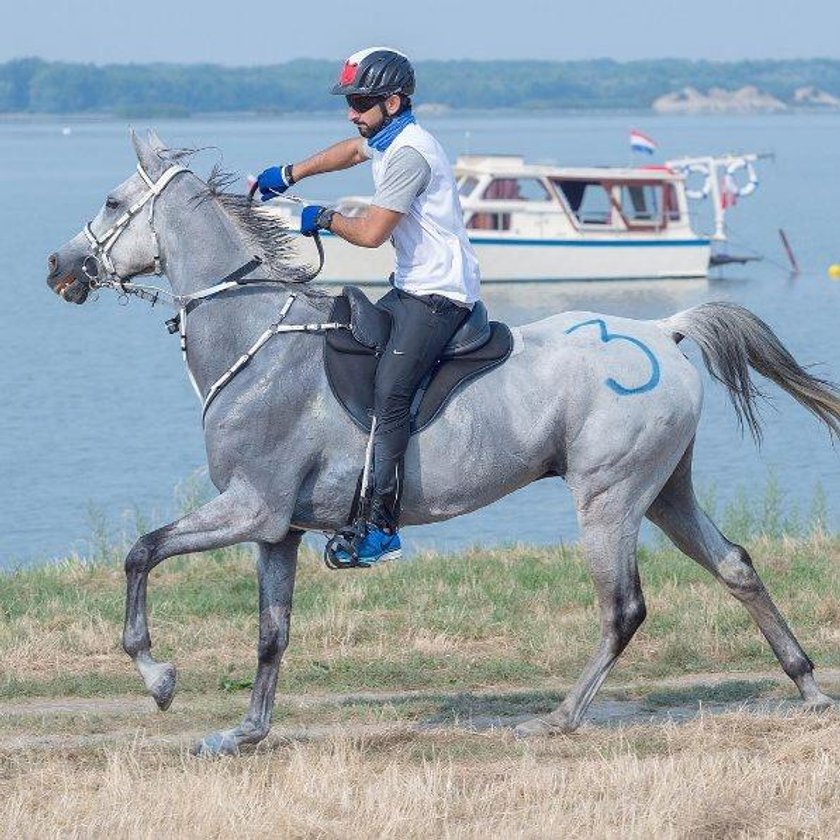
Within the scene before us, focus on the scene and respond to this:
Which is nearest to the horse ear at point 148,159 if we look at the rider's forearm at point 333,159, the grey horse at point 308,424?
the grey horse at point 308,424

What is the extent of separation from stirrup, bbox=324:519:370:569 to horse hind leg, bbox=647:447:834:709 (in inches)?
61.3

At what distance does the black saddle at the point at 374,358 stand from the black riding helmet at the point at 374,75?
2.62 ft

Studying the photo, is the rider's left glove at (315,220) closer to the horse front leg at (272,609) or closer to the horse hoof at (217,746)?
the horse front leg at (272,609)

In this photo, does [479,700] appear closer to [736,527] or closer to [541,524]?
[736,527]

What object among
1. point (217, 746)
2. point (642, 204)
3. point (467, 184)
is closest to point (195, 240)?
point (217, 746)

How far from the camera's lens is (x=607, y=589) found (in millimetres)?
7938

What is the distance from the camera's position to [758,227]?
6419 centimetres

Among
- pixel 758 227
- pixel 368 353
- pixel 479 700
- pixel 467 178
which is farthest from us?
pixel 758 227

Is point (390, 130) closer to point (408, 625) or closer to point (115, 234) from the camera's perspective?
point (115, 234)

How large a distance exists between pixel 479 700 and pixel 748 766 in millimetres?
2027

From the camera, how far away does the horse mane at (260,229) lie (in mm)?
7746

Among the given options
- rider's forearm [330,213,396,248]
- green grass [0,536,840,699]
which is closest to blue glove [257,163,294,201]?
rider's forearm [330,213,396,248]

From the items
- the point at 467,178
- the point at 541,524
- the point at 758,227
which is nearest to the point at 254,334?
the point at 541,524

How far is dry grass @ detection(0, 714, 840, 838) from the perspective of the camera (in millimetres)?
6203
